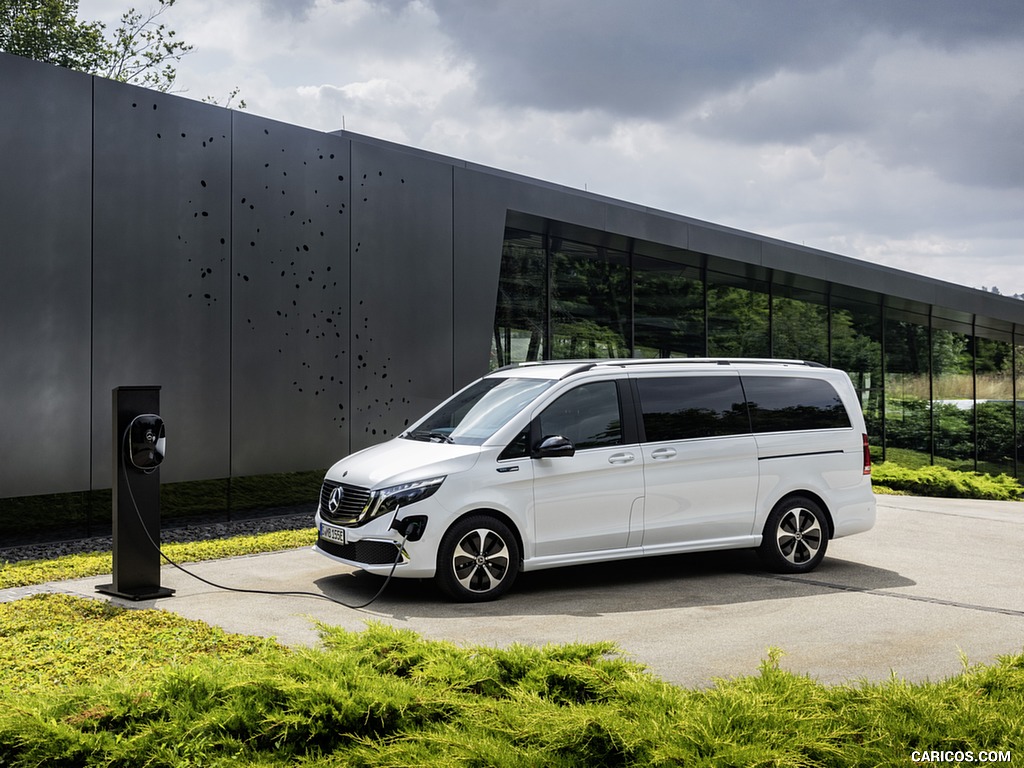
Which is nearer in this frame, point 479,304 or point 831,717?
point 831,717

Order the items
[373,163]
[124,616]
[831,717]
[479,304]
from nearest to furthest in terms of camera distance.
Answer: [831,717] → [124,616] → [373,163] → [479,304]

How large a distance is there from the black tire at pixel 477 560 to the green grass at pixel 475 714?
2326mm

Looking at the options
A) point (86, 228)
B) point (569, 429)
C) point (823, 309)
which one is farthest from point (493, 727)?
point (823, 309)

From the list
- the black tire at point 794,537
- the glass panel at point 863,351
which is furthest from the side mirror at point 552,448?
the glass panel at point 863,351

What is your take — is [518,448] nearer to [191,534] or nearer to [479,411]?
[479,411]

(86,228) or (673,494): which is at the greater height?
(86,228)

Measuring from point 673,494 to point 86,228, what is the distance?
7.11 metres

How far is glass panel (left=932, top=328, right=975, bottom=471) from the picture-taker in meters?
27.6

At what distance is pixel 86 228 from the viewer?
11.1 m

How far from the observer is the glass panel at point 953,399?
90.6 ft

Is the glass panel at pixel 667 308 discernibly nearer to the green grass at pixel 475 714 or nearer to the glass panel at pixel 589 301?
the glass panel at pixel 589 301

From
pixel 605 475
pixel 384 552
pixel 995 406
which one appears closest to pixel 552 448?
pixel 605 475

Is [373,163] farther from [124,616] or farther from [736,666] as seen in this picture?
[736,666]

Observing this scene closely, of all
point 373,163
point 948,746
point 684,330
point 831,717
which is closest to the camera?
point 948,746
